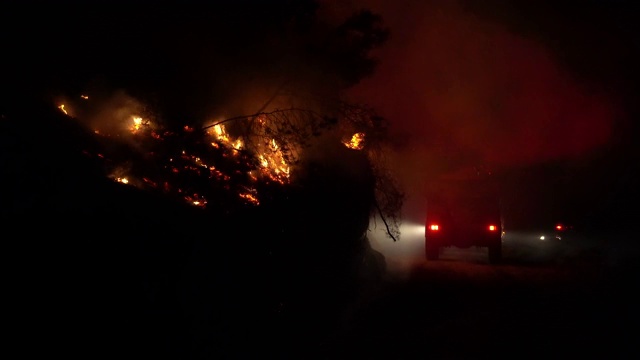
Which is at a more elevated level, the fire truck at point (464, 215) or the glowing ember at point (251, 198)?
the fire truck at point (464, 215)

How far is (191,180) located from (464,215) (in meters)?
12.6

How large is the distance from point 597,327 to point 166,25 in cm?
960

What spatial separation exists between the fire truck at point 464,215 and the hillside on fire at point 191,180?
13.4 ft

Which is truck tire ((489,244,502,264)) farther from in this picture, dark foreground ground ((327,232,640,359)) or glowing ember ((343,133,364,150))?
glowing ember ((343,133,364,150))

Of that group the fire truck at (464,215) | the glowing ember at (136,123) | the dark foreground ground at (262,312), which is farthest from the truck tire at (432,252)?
the glowing ember at (136,123)

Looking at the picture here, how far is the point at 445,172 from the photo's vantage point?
20.9 meters

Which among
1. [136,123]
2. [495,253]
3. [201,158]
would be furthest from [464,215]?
[136,123]

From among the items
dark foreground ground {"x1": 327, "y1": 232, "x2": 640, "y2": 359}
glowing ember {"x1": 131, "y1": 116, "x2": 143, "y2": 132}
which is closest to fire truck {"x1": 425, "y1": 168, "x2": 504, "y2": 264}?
dark foreground ground {"x1": 327, "y1": 232, "x2": 640, "y2": 359}

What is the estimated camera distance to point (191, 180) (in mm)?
→ 8914

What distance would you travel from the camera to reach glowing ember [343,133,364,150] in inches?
535

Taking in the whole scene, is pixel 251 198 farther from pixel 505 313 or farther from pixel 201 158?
pixel 505 313

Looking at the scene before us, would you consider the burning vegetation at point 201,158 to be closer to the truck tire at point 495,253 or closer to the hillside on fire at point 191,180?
the hillside on fire at point 191,180

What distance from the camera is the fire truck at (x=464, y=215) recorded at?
18.6 metres

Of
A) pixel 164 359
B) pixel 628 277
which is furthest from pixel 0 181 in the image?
pixel 628 277
